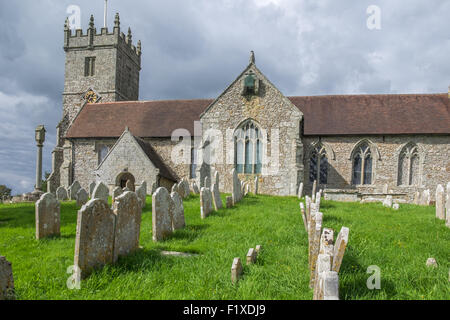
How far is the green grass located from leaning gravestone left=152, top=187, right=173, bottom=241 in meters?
0.25

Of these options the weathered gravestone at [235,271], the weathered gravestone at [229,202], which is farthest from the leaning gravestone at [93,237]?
the weathered gravestone at [229,202]

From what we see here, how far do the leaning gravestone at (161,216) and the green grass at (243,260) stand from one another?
9.8 inches

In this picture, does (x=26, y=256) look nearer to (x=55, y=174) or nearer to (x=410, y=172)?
(x=410, y=172)

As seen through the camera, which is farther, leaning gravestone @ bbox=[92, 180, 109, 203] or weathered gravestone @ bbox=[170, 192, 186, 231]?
leaning gravestone @ bbox=[92, 180, 109, 203]

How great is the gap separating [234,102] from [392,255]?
13.3 meters

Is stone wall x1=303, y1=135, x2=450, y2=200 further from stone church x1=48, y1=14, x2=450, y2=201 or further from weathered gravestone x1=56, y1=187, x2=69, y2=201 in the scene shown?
weathered gravestone x1=56, y1=187, x2=69, y2=201

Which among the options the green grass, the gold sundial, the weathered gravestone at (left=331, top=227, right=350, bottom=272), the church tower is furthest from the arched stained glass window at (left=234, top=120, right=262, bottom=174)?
the gold sundial

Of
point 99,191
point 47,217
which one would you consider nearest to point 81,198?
point 99,191

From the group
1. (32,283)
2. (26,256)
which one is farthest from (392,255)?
(26,256)

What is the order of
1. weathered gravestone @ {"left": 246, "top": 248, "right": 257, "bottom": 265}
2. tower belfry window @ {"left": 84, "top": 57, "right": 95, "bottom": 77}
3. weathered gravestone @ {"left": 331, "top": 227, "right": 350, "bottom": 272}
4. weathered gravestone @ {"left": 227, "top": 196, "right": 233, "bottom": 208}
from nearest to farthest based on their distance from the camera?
weathered gravestone @ {"left": 331, "top": 227, "right": 350, "bottom": 272} < weathered gravestone @ {"left": 246, "top": 248, "right": 257, "bottom": 265} < weathered gravestone @ {"left": 227, "top": 196, "right": 233, "bottom": 208} < tower belfry window @ {"left": 84, "top": 57, "right": 95, "bottom": 77}

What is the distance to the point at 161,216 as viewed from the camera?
236 inches

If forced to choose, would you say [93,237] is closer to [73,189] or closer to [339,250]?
[339,250]

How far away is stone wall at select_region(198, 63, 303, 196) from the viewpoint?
1596cm

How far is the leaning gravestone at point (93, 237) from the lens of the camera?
13.2ft
